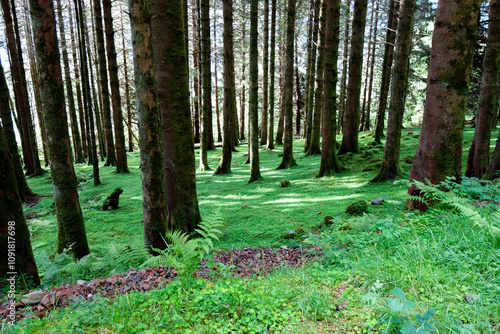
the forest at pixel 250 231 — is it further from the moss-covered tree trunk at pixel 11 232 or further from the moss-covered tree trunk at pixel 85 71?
the moss-covered tree trunk at pixel 85 71

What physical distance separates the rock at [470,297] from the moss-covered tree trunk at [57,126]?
505 cm

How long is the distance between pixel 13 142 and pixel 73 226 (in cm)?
776

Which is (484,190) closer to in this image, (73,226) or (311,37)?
(73,226)

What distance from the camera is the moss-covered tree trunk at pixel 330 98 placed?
33.1 ft

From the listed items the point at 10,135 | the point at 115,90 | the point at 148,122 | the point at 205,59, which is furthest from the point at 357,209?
the point at 115,90

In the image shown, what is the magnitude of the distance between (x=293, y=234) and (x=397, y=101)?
18.4 feet

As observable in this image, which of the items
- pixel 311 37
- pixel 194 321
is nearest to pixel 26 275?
pixel 194 321

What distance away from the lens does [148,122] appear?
13.8ft

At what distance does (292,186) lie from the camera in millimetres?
9492

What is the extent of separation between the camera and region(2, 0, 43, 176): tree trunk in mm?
11680

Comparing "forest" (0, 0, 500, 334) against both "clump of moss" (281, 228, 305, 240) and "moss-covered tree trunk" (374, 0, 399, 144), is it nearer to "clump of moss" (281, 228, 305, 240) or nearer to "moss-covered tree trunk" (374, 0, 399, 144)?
"clump of moss" (281, 228, 305, 240)

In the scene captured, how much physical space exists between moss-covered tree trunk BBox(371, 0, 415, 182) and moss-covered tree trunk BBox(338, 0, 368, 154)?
3497 millimetres

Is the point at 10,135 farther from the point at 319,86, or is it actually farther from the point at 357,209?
the point at 319,86

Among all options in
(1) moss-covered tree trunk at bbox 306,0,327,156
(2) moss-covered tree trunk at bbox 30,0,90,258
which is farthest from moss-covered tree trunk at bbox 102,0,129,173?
(2) moss-covered tree trunk at bbox 30,0,90,258
